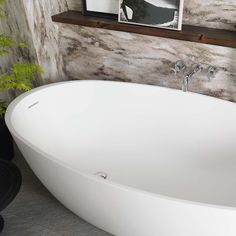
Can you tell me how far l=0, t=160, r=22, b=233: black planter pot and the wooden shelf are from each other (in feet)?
3.35

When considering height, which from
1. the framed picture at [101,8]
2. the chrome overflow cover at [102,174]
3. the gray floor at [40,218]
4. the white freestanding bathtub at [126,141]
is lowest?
the gray floor at [40,218]

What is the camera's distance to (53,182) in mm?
1735

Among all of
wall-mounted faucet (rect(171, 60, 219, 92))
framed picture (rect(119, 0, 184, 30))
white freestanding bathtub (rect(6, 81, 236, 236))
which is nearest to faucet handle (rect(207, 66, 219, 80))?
wall-mounted faucet (rect(171, 60, 219, 92))

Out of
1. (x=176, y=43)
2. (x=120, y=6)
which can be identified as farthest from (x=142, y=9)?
(x=176, y=43)

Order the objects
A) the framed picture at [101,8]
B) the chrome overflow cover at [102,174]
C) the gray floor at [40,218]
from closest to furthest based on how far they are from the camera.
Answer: the gray floor at [40,218]
the chrome overflow cover at [102,174]
the framed picture at [101,8]

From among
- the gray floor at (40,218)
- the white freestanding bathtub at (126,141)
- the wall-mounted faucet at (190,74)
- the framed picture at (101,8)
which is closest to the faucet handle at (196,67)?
the wall-mounted faucet at (190,74)

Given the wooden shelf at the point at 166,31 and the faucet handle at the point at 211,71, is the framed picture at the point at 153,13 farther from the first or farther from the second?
the faucet handle at the point at 211,71

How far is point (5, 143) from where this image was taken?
2.42m

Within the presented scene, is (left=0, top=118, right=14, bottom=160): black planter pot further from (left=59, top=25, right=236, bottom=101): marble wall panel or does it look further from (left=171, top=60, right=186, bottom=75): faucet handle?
(left=171, top=60, right=186, bottom=75): faucet handle

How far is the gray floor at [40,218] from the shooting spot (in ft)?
6.13

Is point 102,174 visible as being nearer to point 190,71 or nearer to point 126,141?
point 126,141

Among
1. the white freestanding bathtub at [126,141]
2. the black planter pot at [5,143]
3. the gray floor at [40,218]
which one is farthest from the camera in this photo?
the black planter pot at [5,143]

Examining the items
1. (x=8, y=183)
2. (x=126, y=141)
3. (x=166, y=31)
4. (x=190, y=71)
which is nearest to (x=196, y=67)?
(x=190, y=71)

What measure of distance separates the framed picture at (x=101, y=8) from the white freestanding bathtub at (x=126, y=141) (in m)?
0.44
